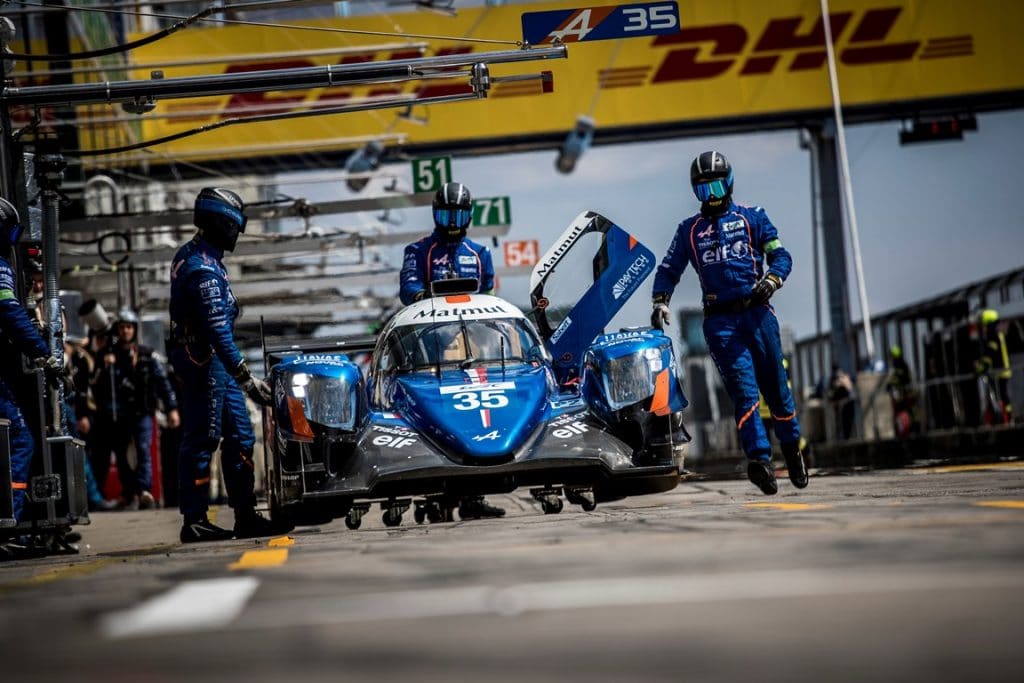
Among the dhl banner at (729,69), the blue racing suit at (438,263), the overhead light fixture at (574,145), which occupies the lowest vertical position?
the blue racing suit at (438,263)

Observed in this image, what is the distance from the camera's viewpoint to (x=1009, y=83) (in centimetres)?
3612

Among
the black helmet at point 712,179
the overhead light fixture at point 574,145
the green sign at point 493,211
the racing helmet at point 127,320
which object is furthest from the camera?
the overhead light fixture at point 574,145

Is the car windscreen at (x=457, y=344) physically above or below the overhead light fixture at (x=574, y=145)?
below

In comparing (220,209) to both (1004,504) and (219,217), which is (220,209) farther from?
(1004,504)

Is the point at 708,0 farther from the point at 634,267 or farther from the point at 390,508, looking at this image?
the point at 390,508

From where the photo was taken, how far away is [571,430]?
8.83 meters

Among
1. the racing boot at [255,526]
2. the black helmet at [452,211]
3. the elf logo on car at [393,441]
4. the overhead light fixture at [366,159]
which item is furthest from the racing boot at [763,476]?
the overhead light fixture at [366,159]

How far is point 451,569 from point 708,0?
103 ft

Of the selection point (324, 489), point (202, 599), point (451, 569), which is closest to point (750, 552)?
point (451, 569)

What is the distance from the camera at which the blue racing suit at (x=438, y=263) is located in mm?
11312

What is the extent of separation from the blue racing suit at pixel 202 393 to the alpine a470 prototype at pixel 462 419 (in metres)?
0.21

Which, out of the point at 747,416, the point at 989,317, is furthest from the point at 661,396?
the point at 989,317

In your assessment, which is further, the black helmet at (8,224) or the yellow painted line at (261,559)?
the black helmet at (8,224)

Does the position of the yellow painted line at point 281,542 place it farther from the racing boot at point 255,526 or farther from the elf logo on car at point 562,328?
the elf logo on car at point 562,328
